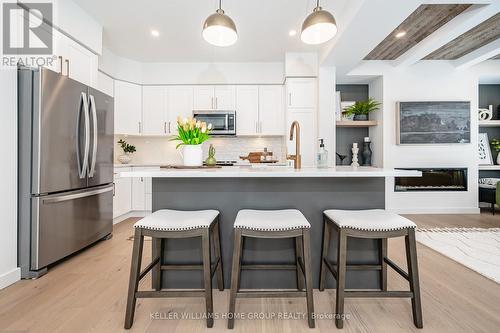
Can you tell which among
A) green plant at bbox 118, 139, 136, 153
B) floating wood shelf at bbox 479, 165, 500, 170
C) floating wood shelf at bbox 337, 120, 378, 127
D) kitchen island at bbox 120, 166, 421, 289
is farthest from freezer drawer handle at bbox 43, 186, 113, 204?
floating wood shelf at bbox 479, 165, 500, 170

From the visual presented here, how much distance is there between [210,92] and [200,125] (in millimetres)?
2902

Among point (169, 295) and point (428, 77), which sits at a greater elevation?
point (428, 77)

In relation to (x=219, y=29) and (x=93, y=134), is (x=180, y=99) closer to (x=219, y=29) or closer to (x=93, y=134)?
(x=93, y=134)

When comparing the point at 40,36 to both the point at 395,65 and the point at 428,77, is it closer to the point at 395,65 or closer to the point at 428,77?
the point at 395,65

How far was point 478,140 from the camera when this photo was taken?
483cm

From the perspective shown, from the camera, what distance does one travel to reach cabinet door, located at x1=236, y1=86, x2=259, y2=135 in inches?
185

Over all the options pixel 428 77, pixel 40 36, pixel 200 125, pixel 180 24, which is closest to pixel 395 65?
pixel 428 77

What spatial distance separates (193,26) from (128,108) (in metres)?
1.92

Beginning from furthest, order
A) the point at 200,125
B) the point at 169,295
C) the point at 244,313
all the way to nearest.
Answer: the point at 200,125, the point at 244,313, the point at 169,295

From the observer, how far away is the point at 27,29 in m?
2.36

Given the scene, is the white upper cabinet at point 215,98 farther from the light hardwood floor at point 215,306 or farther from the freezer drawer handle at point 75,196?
the light hardwood floor at point 215,306

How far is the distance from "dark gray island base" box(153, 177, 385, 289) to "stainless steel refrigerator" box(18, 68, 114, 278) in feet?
3.71

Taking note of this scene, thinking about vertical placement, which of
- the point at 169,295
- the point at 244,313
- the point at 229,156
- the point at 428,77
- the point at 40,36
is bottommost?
the point at 244,313

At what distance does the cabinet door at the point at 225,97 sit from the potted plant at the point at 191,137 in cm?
275
